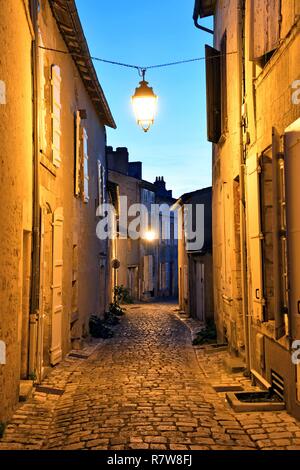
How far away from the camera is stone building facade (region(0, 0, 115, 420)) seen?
5223 millimetres

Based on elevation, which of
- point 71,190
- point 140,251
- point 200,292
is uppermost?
point 71,190

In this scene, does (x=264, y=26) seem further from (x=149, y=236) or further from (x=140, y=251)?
(x=149, y=236)

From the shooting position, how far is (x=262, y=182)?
604cm

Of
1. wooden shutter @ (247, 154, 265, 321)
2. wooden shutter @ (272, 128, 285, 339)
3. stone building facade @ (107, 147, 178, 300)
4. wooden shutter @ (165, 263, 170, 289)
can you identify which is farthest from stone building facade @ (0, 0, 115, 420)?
wooden shutter @ (165, 263, 170, 289)

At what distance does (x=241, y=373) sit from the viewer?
7461 mm

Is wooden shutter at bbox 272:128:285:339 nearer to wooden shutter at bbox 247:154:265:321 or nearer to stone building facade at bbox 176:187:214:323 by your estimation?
wooden shutter at bbox 247:154:265:321

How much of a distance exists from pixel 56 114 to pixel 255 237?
4.00 m

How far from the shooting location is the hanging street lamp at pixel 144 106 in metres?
7.44

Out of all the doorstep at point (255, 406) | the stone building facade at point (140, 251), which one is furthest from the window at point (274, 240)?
the stone building facade at point (140, 251)

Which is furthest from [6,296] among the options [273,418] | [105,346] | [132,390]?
[105,346]

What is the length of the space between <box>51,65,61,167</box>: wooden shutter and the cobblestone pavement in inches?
138

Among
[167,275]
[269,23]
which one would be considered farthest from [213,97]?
[167,275]

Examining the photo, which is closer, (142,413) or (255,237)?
(142,413)

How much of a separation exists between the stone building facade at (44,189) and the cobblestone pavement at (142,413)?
1.44 feet
